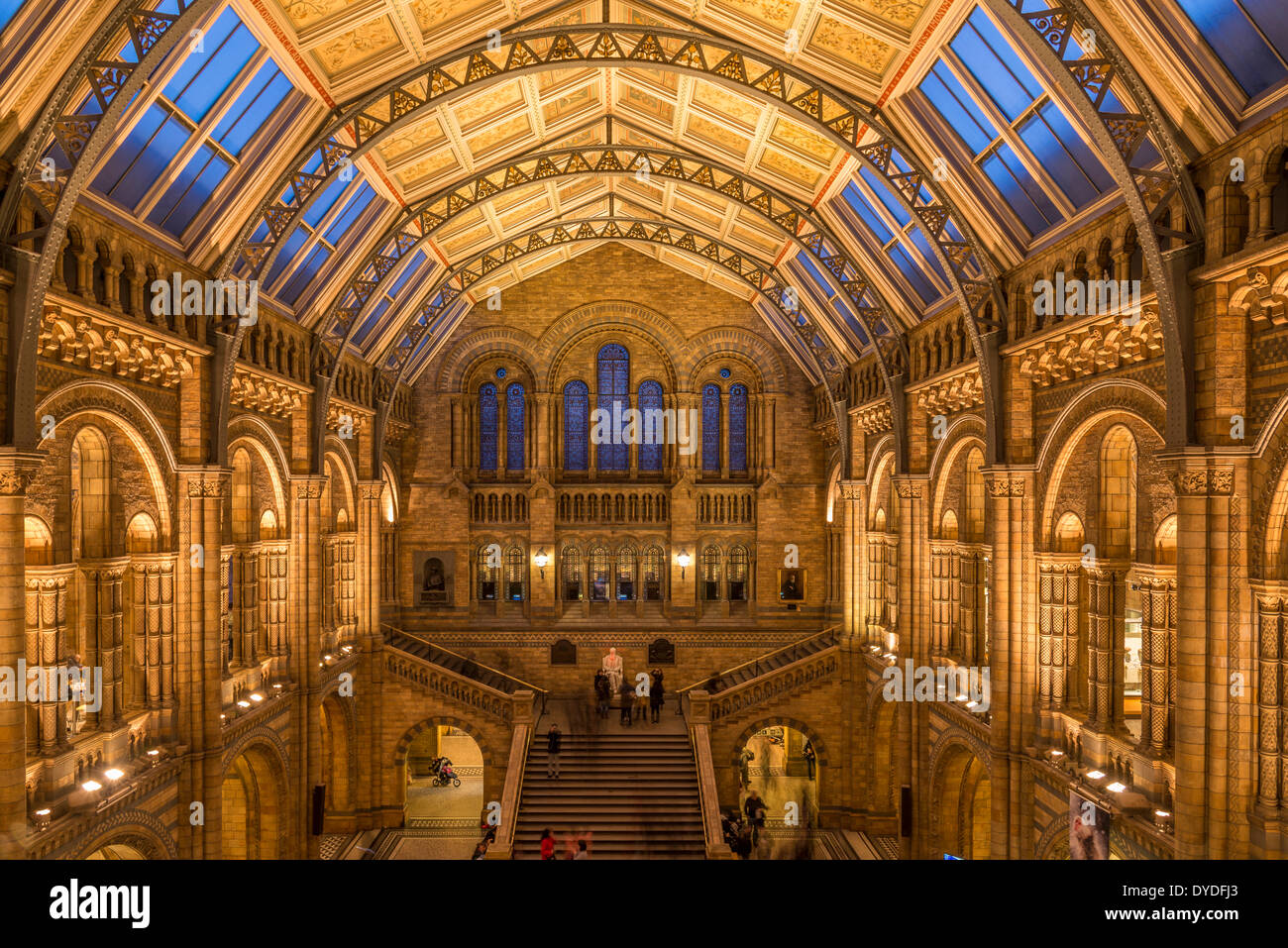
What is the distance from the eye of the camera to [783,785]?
3278 cm

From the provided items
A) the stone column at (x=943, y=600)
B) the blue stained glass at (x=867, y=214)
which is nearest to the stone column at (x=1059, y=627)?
the stone column at (x=943, y=600)

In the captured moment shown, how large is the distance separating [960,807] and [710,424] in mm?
17533

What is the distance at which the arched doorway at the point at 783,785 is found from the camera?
25.6m

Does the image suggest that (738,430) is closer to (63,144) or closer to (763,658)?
(763,658)

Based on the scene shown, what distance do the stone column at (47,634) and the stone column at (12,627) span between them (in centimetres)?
202

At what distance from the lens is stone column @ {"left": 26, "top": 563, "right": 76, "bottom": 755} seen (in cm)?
1290

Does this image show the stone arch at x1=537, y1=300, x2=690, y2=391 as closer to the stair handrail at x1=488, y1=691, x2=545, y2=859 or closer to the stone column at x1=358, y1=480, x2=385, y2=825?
the stone column at x1=358, y1=480, x2=385, y2=825

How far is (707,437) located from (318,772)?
1837 cm

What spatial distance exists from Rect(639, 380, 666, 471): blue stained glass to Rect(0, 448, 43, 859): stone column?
969 inches

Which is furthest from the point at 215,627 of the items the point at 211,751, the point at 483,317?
the point at 483,317

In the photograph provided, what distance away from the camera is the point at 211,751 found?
16.7 meters

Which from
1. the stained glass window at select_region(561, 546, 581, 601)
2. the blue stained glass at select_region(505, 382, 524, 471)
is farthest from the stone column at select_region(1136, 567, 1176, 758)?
the blue stained glass at select_region(505, 382, 524, 471)

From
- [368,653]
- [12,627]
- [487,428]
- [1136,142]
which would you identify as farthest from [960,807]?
[487,428]

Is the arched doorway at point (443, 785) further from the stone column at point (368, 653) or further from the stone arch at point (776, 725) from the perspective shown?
the stone arch at point (776, 725)
